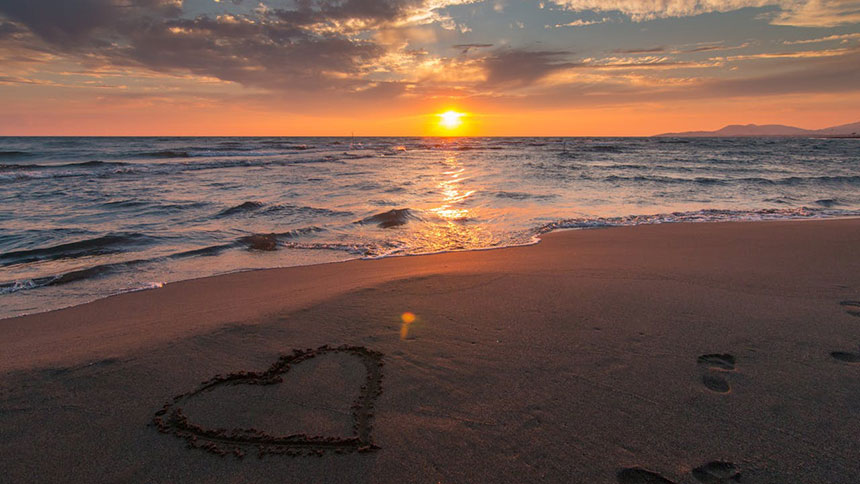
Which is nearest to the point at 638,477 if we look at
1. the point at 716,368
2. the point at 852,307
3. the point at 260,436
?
the point at 716,368

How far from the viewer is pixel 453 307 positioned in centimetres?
404

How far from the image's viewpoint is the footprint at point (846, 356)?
2.90 m

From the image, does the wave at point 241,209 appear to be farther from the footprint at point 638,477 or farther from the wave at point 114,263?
the footprint at point 638,477

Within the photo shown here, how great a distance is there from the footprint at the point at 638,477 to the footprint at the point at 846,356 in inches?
81.4

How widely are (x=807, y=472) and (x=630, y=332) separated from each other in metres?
1.49

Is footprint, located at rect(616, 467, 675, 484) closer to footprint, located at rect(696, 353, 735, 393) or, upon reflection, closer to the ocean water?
footprint, located at rect(696, 353, 735, 393)

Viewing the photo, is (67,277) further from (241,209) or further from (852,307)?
(852,307)

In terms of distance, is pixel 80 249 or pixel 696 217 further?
pixel 696 217

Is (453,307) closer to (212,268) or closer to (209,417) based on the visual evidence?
(209,417)

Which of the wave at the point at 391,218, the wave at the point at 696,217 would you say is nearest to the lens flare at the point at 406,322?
the wave at the point at 696,217

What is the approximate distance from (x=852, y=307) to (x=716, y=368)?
221cm

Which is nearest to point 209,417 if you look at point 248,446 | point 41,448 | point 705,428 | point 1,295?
point 248,446

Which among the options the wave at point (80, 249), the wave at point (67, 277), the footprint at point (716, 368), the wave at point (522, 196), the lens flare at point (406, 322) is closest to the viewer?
the footprint at point (716, 368)

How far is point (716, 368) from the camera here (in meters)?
2.86
